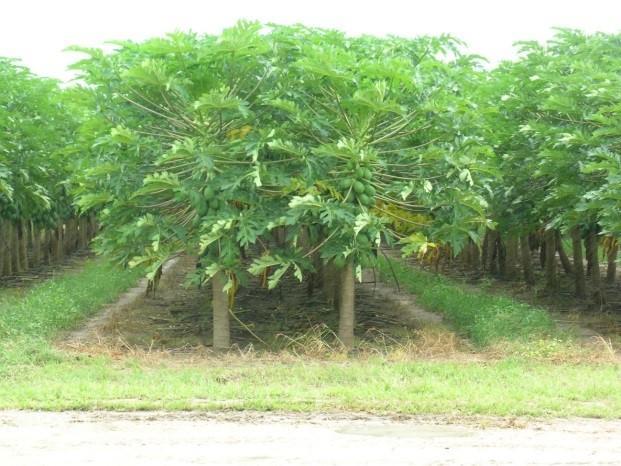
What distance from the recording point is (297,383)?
10.4 metres

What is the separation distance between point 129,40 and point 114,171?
2129 millimetres

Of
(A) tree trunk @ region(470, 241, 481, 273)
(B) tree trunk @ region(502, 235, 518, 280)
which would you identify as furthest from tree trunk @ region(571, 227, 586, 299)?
(A) tree trunk @ region(470, 241, 481, 273)

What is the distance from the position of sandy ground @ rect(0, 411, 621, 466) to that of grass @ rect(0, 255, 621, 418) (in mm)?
360

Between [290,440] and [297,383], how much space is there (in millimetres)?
2703

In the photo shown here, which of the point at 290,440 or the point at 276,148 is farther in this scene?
the point at 276,148

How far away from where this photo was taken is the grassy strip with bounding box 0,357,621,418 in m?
8.95

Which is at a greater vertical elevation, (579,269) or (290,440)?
(579,269)

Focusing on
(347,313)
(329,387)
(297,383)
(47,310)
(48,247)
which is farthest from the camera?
(48,247)

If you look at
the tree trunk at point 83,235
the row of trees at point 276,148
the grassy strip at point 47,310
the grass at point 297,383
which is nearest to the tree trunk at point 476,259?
the grassy strip at point 47,310

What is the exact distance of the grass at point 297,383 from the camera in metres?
8.98

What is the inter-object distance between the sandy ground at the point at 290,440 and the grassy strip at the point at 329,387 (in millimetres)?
310

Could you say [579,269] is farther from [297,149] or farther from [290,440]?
[290,440]

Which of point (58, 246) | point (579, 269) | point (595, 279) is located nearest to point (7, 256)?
point (58, 246)

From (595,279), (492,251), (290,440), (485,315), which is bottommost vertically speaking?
(290,440)
